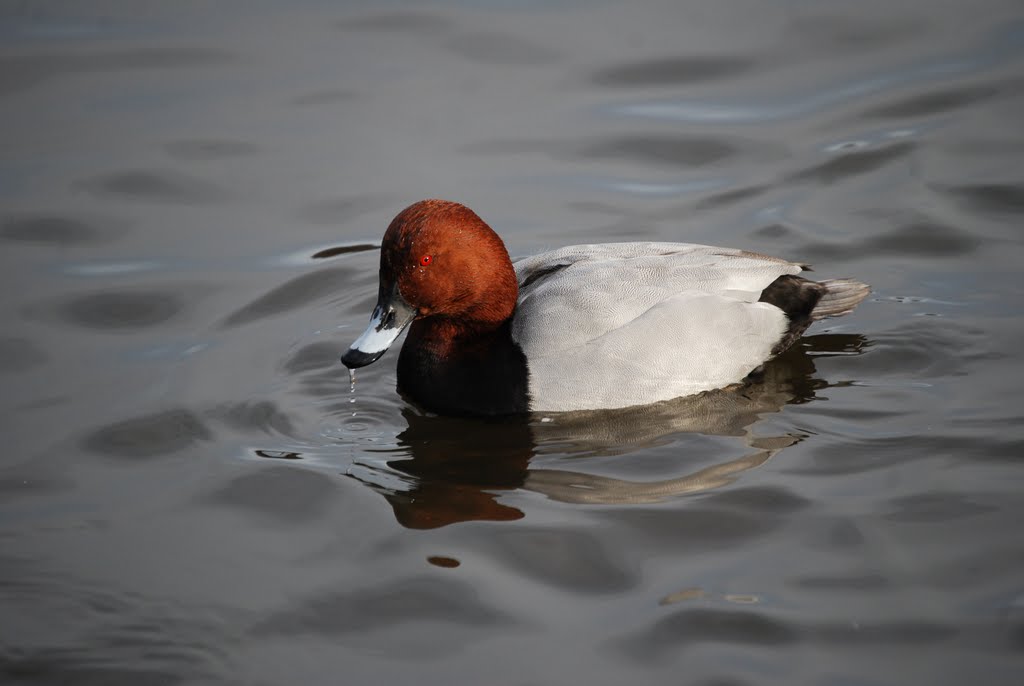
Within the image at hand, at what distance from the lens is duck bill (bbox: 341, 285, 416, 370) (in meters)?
6.06

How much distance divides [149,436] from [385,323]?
1.32m

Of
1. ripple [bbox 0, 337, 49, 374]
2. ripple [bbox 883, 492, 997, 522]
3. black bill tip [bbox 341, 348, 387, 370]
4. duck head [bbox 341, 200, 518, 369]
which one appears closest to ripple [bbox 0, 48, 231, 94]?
ripple [bbox 0, 337, 49, 374]

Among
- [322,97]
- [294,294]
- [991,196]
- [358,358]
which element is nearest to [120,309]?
[294,294]

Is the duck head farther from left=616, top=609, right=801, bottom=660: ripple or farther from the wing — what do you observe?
left=616, top=609, right=801, bottom=660: ripple

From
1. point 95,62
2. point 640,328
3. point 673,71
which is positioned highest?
point 95,62

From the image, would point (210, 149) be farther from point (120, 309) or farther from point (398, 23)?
point (398, 23)

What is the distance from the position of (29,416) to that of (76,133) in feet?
11.7

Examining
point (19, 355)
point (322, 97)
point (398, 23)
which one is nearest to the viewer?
point (19, 355)

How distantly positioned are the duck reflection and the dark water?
0.07 ft

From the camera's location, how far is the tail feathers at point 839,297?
6.56 metres

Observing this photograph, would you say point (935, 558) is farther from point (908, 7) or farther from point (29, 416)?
point (908, 7)

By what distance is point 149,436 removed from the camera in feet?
20.4

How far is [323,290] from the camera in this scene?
7660 mm

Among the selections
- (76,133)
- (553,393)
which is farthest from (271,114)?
(553,393)
